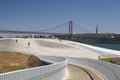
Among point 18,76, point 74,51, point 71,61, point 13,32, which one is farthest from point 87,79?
point 13,32

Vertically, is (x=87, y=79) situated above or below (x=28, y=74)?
below

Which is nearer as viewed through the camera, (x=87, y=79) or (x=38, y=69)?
(x=38, y=69)

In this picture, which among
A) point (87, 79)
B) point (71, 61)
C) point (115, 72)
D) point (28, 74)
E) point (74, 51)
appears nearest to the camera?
point (28, 74)

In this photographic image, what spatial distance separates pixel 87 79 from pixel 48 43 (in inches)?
2381

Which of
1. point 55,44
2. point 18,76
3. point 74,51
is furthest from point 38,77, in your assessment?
point 55,44

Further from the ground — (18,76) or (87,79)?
(18,76)

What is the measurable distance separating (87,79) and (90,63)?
1496 centimetres

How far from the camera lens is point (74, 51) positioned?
307 ft

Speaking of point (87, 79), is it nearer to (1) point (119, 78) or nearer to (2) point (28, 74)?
(1) point (119, 78)

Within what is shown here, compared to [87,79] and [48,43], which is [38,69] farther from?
[48,43]

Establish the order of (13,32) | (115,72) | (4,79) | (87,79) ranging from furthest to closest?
1. (13,32)
2. (87,79)
3. (115,72)
4. (4,79)

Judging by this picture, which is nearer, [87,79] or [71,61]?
[87,79]

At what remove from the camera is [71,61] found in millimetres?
66812

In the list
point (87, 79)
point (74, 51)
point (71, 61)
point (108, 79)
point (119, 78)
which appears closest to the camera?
point (119, 78)
